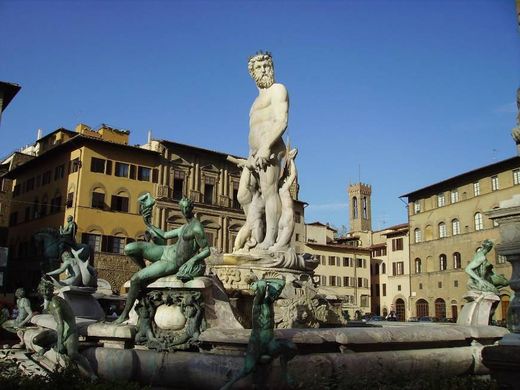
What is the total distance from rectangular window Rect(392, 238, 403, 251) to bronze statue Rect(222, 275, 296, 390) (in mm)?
64857

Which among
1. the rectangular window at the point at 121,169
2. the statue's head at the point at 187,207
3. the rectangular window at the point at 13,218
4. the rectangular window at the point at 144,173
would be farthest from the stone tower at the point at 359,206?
the statue's head at the point at 187,207

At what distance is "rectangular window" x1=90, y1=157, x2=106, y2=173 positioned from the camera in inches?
1775

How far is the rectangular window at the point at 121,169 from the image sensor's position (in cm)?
4650

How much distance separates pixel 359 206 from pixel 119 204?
239ft

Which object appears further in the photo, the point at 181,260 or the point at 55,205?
the point at 55,205

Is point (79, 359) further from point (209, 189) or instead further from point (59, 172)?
point (209, 189)

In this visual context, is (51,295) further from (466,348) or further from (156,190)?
(156,190)

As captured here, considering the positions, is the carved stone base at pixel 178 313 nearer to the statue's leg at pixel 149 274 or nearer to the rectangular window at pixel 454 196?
the statue's leg at pixel 149 274

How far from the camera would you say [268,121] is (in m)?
10.3

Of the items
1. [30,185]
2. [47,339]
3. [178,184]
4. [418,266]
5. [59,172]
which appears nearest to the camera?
[47,339]

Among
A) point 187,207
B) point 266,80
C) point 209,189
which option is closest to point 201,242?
point 187,207

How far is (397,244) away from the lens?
68312mm

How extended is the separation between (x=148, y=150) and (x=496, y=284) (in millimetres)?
40707

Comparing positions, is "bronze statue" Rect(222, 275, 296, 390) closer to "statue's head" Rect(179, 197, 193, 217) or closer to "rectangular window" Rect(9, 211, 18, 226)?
"statue's head" Rect(179, 197, 193, 217)
